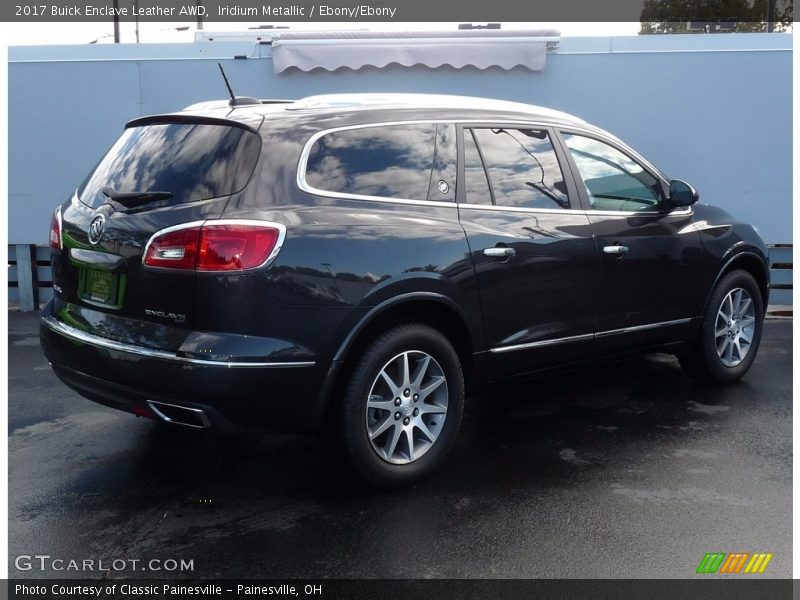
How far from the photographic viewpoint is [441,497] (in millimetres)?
4039

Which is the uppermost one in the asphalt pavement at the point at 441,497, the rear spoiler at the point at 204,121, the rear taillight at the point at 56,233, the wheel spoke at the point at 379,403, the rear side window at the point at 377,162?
the rear spoiler at the point at 204,121

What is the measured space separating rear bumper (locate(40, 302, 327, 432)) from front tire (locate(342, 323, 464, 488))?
229 millimetres

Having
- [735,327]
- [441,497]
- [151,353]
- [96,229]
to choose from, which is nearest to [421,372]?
[441,497]

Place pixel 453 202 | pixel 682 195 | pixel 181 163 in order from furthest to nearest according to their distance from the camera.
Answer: pixel 682 195
pixel 453 202
pixel 181 163

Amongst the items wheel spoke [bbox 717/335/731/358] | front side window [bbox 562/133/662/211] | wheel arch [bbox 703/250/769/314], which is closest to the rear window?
front side window [bbox 562/133/662/211]

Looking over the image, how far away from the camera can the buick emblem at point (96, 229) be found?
12.7 feet

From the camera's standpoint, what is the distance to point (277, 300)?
3600 mm

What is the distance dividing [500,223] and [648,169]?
153 centimetres

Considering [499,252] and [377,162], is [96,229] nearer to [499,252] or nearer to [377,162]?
[377,162]

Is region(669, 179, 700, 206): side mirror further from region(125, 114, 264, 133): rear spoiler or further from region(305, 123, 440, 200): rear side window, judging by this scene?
region(125, 114, 264, 133): rear spoiler

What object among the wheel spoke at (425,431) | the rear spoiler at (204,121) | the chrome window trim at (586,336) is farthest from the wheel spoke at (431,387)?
the rear spoiler at (204,121)

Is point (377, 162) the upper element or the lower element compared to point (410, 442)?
upper

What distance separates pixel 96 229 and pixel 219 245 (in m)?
0.73

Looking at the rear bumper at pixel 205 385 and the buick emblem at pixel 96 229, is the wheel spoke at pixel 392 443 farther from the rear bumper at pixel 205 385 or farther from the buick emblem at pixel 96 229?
the buick emblem at pixel 96 229
